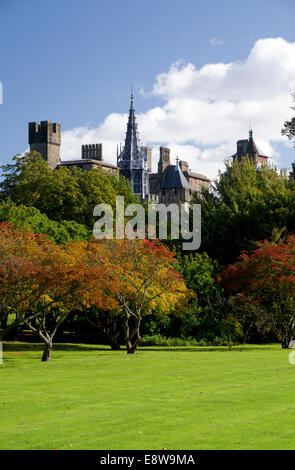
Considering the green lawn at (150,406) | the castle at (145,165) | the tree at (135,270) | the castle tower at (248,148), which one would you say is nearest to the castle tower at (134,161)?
the castle at (145,165)

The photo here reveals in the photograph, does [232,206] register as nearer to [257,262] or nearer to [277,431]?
[257,262]

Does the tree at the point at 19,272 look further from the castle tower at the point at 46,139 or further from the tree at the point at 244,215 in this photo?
the castle tower at the point at 46,139

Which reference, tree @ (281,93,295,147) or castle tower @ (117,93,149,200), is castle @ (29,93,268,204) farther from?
tree @ (281,93,295,147)

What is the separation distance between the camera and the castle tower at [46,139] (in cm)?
11706

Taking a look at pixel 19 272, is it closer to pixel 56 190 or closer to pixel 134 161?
pixel 56 190

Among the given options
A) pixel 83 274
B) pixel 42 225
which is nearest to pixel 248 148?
pixel 42 225

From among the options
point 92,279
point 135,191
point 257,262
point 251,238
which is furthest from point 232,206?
point 135,191

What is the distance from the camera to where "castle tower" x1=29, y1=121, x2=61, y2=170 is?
11706cm

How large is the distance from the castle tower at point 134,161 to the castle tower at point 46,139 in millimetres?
25495

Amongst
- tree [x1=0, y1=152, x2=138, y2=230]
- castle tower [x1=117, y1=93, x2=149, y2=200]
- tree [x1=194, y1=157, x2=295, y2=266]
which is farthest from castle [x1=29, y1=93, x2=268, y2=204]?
tree [x1=194, y1=157, x2=295, y2=266]

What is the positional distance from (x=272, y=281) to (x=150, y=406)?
15599 millimetres

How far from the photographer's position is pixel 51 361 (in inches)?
937

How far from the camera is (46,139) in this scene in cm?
11712

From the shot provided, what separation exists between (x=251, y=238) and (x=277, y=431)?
102 ft
